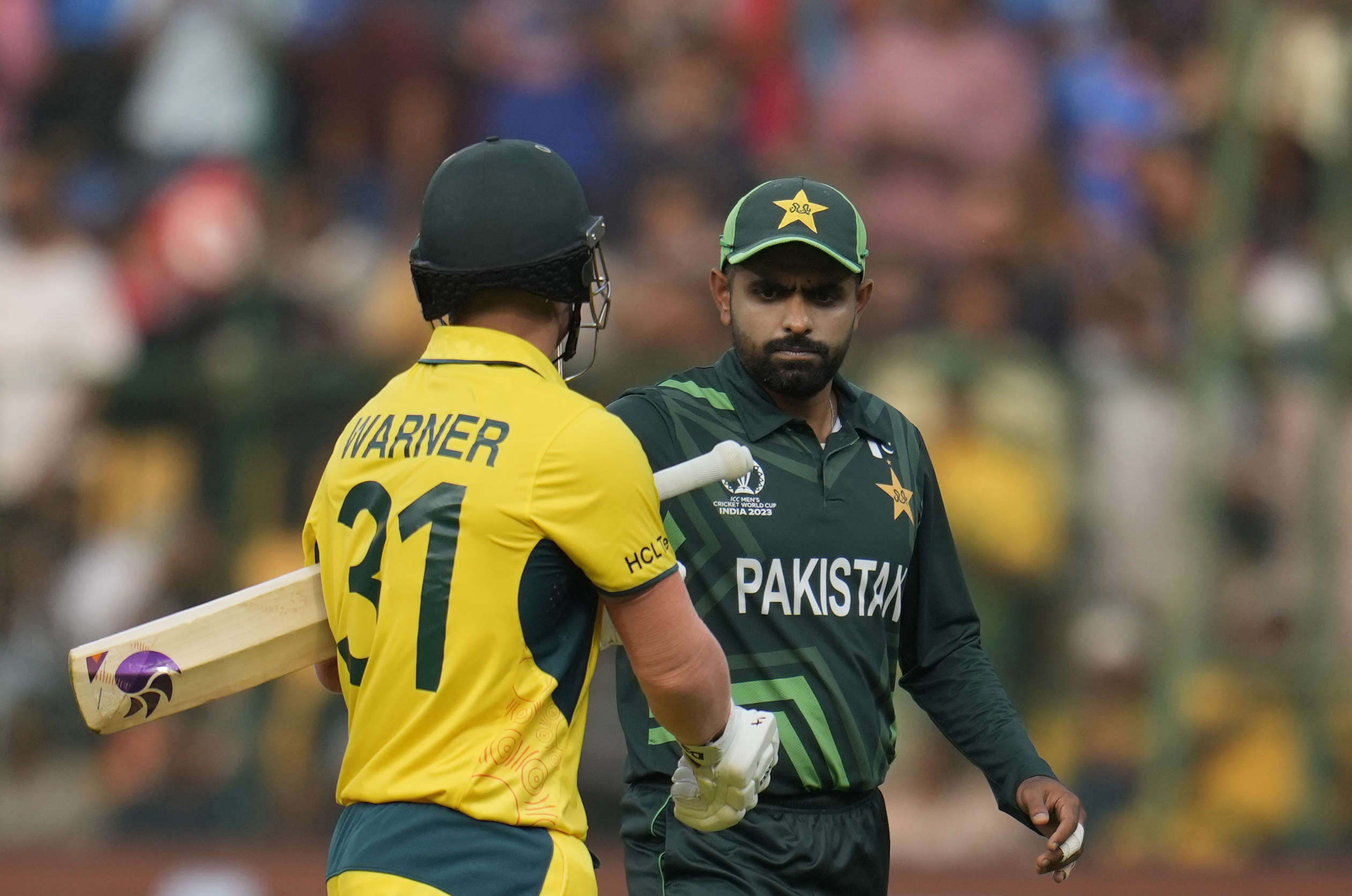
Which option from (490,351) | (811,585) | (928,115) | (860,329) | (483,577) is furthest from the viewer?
(928,115)

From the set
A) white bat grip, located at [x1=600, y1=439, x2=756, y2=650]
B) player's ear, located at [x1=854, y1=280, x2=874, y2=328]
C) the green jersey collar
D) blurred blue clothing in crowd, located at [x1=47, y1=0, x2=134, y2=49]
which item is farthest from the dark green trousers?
blurred blue clothing in crowd, located at [x1=47, y1=0, x2=134, y2=49]

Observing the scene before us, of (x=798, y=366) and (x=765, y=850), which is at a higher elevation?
(x=798, y=366)

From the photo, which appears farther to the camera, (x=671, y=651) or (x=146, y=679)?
(x=146, y=679)

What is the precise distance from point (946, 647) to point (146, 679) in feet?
5.81

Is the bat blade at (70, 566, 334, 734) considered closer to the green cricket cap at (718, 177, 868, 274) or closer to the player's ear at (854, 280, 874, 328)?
the green cricket cap at (718, 177, 868, 274)

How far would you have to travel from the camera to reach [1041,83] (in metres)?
8.39

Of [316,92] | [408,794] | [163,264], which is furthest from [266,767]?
[408,794]

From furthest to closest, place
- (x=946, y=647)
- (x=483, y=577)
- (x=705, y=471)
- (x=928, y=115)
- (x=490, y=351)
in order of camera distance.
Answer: (x=928, y=115), (x=946, y=647), (x=705, y=471), (x=490, y=351), (x=483, y=577)

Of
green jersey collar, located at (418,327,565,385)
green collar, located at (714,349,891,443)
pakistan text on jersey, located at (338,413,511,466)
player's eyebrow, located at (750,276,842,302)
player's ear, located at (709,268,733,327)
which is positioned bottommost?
green collar, located at (714,349,891,443)

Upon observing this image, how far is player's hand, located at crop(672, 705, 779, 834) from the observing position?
2.94 metres

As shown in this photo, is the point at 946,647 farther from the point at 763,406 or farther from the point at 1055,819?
the point at 763,406

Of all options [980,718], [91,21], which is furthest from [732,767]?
[91,21]

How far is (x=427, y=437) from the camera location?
9.11ft

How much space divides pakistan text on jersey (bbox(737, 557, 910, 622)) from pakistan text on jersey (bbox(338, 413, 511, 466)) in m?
1.03
